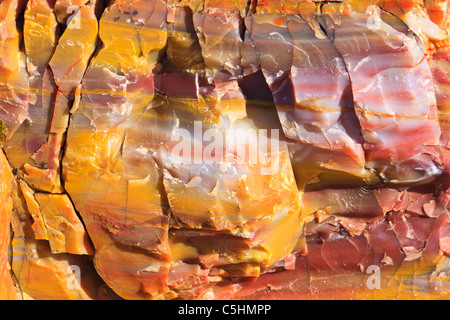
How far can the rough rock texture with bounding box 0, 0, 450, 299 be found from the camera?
1.59 metres

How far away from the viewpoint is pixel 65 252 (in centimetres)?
183

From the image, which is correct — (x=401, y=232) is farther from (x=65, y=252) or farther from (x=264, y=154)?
(x=65, y=252)

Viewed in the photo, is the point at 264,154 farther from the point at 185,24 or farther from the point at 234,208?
the point at 185,24

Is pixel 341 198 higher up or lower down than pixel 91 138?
lower down

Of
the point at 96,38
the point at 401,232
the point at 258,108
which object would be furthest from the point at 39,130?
the point at 401,232

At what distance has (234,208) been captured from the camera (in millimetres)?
1623

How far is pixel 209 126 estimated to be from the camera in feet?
5.35

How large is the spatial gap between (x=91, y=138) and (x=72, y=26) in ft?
1.09

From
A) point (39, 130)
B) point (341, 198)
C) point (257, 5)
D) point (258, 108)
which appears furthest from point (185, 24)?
point (341, 198)

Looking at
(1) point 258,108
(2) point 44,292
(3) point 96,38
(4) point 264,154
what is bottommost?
(2) point 44,292

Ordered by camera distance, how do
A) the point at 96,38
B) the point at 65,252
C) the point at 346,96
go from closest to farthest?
1. the point at 346,96
2. the point at 96,38
3. the point at 65,252

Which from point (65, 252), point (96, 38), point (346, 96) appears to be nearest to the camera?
point (346, 96)

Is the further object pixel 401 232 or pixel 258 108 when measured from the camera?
pixel 401 232

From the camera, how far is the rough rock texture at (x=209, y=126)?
1.59 metres
